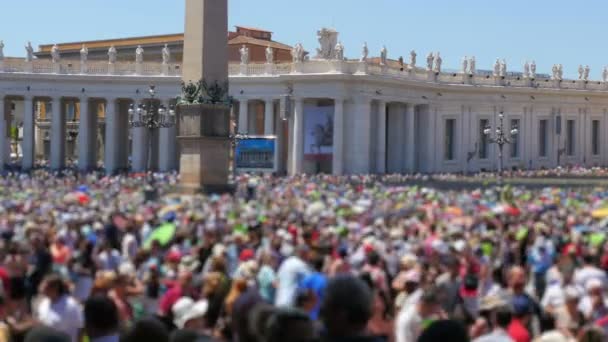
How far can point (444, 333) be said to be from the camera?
541cm

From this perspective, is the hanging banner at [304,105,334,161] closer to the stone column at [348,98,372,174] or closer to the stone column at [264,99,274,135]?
the stone column at [348,98,372,174]

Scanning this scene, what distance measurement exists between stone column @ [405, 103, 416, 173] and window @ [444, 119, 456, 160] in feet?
15.4

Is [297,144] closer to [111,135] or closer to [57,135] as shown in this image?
[111,135]

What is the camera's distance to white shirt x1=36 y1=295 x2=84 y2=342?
910 centimetres

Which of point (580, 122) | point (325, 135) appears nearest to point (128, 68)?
point (325, 135)

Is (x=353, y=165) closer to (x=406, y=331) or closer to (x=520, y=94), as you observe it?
(x=520, y=94)

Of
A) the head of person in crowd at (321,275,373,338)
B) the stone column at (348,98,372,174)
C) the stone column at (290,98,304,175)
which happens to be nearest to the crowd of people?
the head of person in crowd at (321,275,373,338)

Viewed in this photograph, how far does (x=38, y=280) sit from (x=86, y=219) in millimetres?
5382

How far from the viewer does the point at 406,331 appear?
28.8ft

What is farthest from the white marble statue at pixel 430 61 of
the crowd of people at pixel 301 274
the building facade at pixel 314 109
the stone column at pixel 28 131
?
the crowd of people at pixel 301 274

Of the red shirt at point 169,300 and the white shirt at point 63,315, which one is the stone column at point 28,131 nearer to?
the red shirt at point 169,300

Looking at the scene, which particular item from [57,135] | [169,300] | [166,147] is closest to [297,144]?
[166,147]

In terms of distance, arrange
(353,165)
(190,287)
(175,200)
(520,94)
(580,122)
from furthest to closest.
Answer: (580,122), (520,94), (353,165), (175,200), (190,287)

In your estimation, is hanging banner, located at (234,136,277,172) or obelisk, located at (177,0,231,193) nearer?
obelisk, located at (177,0,231,193)
